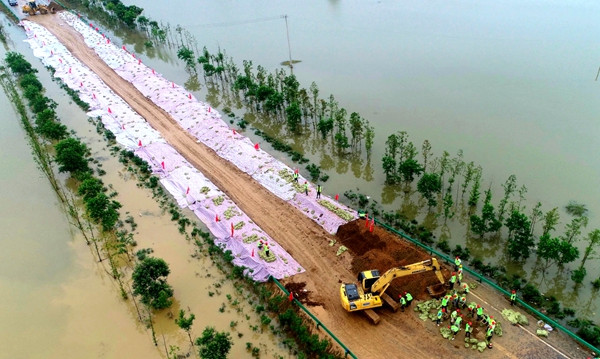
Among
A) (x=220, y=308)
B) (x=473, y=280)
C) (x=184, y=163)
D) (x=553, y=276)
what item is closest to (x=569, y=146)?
(x=553, y=276)

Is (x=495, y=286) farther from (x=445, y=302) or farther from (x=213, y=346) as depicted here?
(x=213, y=346)

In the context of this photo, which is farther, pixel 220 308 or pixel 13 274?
pixel 13 274

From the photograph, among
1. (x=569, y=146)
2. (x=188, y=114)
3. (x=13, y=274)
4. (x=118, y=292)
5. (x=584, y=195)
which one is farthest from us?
(x=188, y=114)

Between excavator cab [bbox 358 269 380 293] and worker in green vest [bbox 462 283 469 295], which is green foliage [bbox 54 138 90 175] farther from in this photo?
worker in green vest [bbox 462 283 469 295]

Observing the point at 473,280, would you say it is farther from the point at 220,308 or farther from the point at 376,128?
the point at 376,128

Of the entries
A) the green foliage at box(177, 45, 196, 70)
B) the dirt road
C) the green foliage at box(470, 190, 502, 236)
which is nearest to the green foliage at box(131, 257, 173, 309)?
the dirt road

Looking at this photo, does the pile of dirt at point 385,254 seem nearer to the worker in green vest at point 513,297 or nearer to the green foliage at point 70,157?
the worker in green vest at point 513,297
